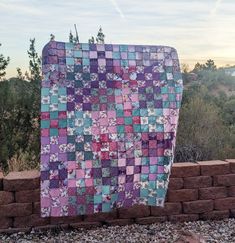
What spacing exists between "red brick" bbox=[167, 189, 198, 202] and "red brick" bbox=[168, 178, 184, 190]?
0.04m

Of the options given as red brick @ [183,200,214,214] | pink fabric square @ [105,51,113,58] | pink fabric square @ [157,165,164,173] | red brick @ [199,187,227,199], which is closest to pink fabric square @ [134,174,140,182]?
pink fabric square @ [157,165,164,173]

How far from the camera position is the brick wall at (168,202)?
4.32 m

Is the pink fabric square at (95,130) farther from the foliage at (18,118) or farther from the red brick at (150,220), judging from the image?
the foliage at (18,118)

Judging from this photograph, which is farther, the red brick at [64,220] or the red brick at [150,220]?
the red brick at [150,220]

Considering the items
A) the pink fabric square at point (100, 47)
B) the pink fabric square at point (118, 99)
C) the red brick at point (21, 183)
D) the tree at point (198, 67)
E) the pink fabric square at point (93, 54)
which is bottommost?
the red brick at point (21, 183)

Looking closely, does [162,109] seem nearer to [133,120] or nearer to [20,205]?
[133,120]

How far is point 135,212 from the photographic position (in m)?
4.59

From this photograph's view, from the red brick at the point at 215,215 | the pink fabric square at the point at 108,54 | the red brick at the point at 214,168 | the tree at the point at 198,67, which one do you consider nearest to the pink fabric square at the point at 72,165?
the pink fabric square at the point at 108,54

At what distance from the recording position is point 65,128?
409cm

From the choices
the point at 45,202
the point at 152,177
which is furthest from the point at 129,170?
the point at 45,202

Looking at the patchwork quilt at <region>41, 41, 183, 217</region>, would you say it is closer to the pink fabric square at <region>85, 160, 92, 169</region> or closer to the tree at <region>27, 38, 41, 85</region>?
the pink fabric square at <region>85, 160, 92, 169</region>

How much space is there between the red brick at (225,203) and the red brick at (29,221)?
6.23ft

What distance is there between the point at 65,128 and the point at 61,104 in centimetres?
23

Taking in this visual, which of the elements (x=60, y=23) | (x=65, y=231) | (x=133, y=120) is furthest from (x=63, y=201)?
(x=60, y=23)
